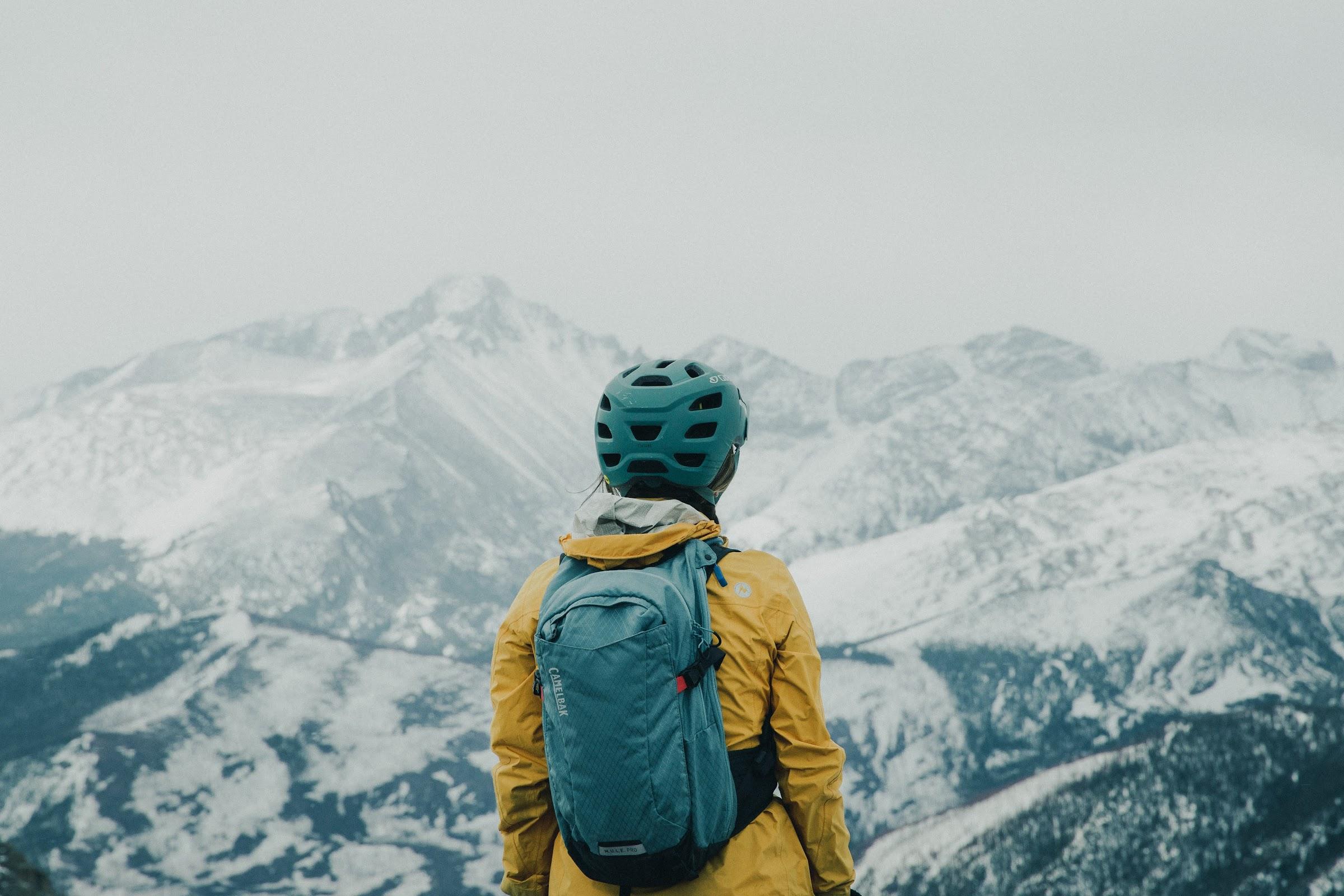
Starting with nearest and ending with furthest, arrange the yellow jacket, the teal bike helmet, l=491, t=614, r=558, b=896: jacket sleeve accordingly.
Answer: the yellow jacket < l=491, t=614, r=558, b=896: jacket sleeve < the teal bike helmet

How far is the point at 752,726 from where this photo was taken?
271 inches

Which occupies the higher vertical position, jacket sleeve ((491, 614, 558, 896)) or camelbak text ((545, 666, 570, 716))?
camelbak text ((545, 666, 570, 716))

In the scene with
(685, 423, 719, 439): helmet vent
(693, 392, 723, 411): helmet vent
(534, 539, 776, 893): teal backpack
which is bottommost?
(534, 539, 776, 893): teal backpack

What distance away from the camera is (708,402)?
818cm

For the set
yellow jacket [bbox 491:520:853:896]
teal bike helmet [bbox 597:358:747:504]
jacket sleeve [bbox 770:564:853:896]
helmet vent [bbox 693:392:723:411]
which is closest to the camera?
yellow jacket [bbox 491:520:853:896]

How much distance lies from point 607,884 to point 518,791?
2.93 ft

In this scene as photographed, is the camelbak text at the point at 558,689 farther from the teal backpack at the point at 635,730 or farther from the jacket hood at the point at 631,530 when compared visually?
the jacket hood at the point at 631,530

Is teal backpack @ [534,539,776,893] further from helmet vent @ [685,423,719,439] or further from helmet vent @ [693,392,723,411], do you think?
helmet vent @ [693,392,723,411]

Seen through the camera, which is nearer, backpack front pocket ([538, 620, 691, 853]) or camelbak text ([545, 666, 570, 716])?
backpack front pocket ([538, 620, 691, 853])

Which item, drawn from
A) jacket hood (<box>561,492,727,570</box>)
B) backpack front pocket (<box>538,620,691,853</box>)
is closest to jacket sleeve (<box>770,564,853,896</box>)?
jacket hood (<box>561,492,727,570</box>)

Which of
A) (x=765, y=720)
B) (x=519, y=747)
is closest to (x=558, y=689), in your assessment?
(x=519, y=747)

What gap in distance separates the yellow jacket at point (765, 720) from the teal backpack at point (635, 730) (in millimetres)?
191

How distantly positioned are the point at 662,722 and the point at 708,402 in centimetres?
268

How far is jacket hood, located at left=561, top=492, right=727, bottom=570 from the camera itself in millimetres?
6867
